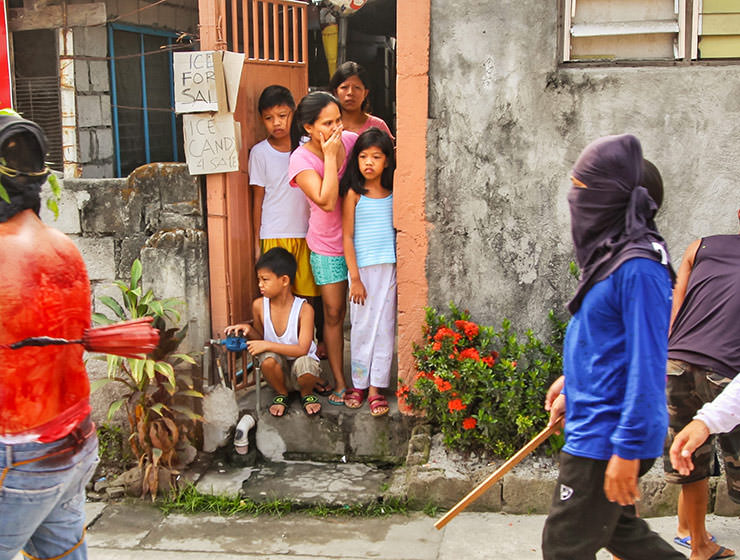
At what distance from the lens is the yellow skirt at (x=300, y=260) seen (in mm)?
5172

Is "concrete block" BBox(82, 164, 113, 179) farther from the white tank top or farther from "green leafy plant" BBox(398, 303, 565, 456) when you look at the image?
"green leafy plant" BBox(398, 303, 565, 456)

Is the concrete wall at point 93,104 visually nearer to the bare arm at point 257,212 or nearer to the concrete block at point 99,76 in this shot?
the concrete block at point 99,76

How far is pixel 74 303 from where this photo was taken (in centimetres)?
258

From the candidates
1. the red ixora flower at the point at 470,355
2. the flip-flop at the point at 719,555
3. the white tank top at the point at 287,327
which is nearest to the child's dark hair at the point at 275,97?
the white tank top at the point at 287,327

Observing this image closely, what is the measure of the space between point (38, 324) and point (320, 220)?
2.65m

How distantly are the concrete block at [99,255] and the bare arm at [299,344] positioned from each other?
101cm

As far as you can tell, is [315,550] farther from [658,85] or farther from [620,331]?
[658,85]

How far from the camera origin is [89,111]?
799cm

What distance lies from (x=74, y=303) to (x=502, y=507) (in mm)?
2608

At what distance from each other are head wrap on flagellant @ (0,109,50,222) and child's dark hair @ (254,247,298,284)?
2326 millimetres

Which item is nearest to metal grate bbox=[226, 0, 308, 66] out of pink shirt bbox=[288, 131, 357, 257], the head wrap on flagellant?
pink shirt bbox=[288, 131, 357, 257]

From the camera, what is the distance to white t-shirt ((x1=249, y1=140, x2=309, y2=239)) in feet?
16.9

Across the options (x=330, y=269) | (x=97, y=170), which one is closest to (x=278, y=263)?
(x=330, y=269)

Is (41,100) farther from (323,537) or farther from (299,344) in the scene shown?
(323,537)
